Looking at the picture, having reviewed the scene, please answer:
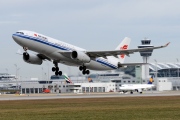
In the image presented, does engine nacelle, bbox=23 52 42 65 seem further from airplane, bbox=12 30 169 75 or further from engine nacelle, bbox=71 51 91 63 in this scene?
engine nacelle, bbox=71 51 91 63

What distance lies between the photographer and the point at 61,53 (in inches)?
3017

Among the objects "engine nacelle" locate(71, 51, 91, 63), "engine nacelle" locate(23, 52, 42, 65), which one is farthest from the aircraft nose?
"engine nacelle" locate(71, 51, 91, 63)

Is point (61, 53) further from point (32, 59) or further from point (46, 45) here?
point (32, 59)

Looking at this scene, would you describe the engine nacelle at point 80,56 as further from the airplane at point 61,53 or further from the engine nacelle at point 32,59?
the engine nacelle at point 32,59

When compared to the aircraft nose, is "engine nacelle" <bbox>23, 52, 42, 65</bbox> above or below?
below

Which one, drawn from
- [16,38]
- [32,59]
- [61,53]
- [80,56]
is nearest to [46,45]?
[61,53]

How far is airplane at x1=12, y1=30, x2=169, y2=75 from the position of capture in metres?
72.9

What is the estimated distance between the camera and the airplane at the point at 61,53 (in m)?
72.9

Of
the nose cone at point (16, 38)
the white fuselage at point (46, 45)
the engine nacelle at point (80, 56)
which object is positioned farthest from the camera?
the engine nacelle at point (80, 56)

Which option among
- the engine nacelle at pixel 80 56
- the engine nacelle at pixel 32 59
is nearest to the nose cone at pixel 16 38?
the engine nacelle at pixel 32 59

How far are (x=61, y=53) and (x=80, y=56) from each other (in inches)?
145

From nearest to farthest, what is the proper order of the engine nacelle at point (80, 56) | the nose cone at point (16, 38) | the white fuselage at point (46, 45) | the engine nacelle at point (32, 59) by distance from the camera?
1. the nose cone at point (16, 38)
2. the white fuselage at point (46, 45)
3. the engine nacelle at point (80, 56)
4. the engine nacelle at point (32, 59)

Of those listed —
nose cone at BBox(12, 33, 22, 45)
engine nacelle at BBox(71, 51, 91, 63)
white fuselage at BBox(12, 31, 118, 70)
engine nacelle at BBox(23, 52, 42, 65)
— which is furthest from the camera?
engine nacelle at BBox(23, 52, 42, 65)

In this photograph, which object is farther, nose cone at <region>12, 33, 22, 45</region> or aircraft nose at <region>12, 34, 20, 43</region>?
aircraft nose at <region>12, 34, 20, 43</region>
